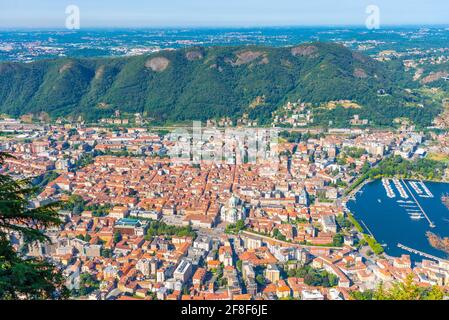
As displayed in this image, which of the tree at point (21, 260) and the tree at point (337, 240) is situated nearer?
the tree at point (21, 260)

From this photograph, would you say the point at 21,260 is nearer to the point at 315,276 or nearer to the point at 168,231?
the point at 315,276

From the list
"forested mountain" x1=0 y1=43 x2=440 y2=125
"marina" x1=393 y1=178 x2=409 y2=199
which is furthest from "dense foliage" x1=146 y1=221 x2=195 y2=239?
"forested mountain" x1=0 y1=43 x2=440 y2=125

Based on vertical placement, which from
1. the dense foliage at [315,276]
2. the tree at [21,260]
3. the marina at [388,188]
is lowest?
the dense foliage at [315,276]

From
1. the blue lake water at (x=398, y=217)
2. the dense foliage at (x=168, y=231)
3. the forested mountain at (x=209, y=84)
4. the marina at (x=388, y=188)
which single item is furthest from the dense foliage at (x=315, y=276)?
the forested mountain at (x=209, y=84)

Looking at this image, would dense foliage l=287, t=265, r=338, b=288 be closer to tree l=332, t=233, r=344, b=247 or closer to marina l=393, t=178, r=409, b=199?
tree l=332, t=233, r=344, b=247

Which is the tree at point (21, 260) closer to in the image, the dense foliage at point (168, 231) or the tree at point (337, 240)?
the dense foliage at point (168, 231)

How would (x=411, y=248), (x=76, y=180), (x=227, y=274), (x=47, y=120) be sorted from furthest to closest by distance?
1. (x=47, y=120)
2. (x=76, y=180)
3. (x=411, y=248)
4. (x=227, y=274)
